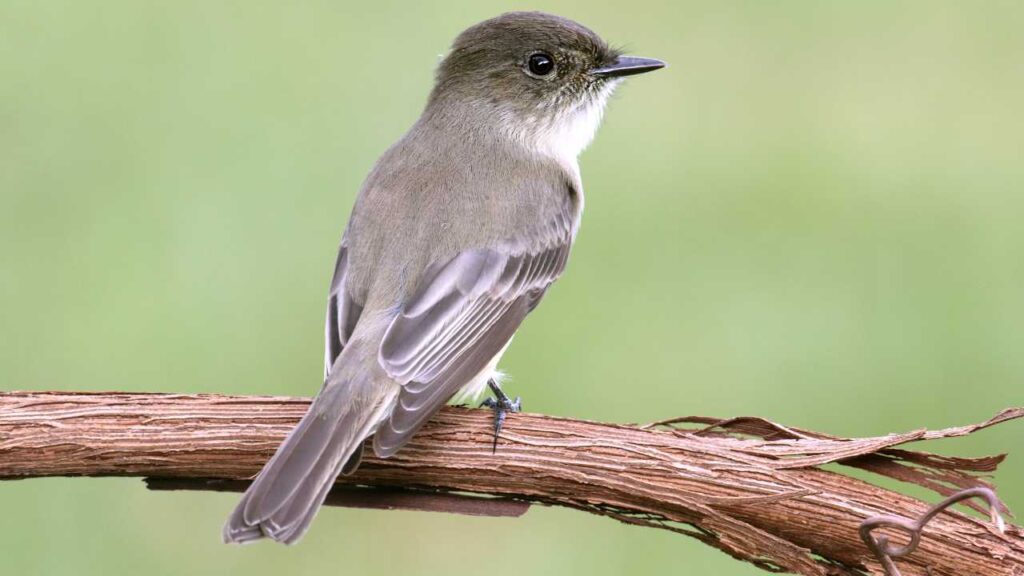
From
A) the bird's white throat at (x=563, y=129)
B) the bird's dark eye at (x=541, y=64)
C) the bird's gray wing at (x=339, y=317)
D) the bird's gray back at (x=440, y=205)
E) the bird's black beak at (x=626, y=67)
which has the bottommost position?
the bird's gray wing at (x=339, y=317)

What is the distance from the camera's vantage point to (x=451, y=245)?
4129mm

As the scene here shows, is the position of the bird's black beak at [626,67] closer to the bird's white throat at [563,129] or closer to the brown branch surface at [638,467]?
Answer: the bird's white throat at [563,129]

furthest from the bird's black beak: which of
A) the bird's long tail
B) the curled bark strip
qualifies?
the curled bark strip

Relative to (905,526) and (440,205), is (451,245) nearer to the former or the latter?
(440,205)

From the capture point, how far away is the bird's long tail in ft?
9.94

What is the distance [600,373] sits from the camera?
258 inches

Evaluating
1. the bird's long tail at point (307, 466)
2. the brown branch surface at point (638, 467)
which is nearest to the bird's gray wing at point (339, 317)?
the bird's long tail at point (307, 466)

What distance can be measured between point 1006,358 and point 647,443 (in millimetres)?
4111

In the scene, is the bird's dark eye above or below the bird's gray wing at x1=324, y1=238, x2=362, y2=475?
above

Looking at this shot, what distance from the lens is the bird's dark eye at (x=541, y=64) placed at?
16.3 ft

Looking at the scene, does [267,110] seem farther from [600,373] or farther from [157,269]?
[600,373]

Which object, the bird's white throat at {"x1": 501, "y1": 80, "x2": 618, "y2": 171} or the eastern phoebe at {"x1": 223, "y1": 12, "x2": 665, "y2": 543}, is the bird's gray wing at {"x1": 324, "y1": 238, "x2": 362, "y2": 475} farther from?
the bird's white throat at {"x1": 501, "y1": 80, "x2": 618, "y2": 171}

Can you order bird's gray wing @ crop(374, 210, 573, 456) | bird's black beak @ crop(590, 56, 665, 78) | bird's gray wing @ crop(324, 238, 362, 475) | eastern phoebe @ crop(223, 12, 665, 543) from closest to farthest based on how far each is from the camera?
eastern phoebe @ crop(223, 12, 665, 543), bird's gray wing @ crop(374, 210, 573, 456), bird's gray wing @ crop(324, 238, 362, 475), bird's black beak @ crop(590, 56, 665, 78)

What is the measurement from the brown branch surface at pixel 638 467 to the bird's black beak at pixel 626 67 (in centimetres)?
209
